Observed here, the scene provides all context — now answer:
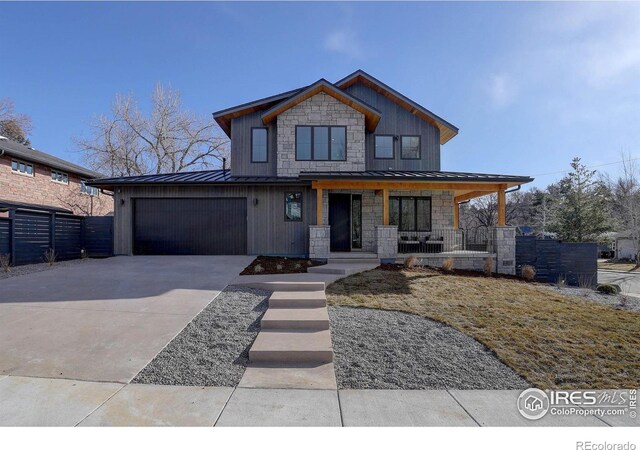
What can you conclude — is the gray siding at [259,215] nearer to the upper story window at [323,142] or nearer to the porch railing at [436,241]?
the upper story window at [323,142]

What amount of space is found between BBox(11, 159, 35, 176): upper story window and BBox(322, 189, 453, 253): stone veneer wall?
16.0 m

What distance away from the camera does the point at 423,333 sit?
475 cm

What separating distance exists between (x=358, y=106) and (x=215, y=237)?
7.55m

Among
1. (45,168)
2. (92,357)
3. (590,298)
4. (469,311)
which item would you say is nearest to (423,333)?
(469,311)

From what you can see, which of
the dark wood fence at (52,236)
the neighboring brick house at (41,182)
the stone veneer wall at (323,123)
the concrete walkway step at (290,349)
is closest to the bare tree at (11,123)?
the neighboring brick house at (41,182)

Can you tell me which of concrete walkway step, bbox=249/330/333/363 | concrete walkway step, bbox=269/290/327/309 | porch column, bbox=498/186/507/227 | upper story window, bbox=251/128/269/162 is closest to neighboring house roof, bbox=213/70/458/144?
upper story window, bbox=251/128/269/162

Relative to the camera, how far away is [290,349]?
13.2ft

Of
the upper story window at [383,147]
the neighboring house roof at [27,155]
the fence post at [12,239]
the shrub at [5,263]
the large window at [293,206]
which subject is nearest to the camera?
the shrub at [5,263]

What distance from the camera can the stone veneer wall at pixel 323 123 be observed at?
12.5 m

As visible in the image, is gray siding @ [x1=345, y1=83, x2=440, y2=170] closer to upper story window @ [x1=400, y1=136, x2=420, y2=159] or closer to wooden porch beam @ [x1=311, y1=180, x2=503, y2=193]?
upper story window @ [x1=400, y1=136, x2=420, y2=159]

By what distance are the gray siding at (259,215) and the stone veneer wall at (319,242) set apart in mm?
1503

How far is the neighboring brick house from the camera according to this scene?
15406 millimetres

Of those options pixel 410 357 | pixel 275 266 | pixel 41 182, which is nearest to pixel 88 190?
pixel 41 182

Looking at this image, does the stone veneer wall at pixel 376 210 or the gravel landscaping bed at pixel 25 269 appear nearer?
the gravel landscaping bed at pixel 25 269
